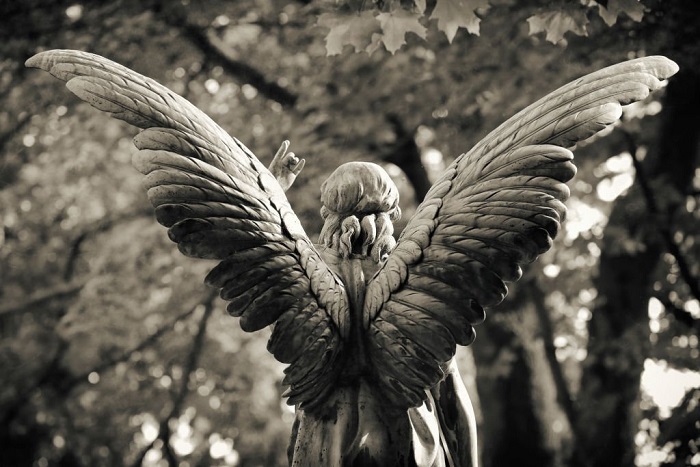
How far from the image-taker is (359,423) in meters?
3.38

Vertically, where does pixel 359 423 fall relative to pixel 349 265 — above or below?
below

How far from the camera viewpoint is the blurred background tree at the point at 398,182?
7.92m

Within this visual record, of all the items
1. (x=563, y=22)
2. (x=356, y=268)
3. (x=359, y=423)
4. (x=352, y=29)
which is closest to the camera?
(x=359, y=423)

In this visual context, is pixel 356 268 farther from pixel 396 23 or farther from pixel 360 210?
pixel 396 23

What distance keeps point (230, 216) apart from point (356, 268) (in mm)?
597

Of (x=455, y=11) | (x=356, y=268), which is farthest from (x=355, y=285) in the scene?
(x=455, y=11)

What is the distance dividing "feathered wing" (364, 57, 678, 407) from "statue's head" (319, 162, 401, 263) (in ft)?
0.79

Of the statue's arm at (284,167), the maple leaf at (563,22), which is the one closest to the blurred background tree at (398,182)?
the maple leaf at (563,22)

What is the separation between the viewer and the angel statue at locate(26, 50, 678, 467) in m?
3.08

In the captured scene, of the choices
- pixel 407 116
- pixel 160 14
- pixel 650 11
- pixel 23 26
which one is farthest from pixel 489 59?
pixel 23 26

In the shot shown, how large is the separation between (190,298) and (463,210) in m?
7.86

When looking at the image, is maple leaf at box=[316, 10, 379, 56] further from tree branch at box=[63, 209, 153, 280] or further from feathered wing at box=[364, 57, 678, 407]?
tree branch at box=[63, 209, 153, 280]

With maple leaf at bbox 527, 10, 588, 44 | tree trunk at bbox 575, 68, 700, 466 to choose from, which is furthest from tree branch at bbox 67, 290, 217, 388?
maple leaf at bbox 527, 10, 588, 44

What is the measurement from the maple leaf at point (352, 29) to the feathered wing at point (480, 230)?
93.8 inches
